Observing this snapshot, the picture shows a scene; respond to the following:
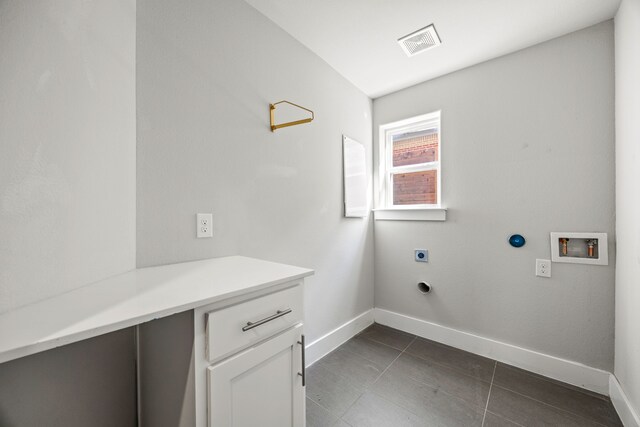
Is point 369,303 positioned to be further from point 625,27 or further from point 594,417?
point 625,27

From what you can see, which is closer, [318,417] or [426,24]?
[318,417]

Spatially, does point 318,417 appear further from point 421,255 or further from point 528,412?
point 421,255

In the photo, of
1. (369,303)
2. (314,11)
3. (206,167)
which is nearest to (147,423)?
(206,167)

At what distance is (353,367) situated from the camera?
1779 millimetres

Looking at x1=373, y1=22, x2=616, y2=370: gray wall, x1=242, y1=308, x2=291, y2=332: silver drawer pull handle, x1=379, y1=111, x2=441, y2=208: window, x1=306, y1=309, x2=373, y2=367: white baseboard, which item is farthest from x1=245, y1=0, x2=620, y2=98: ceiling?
x1=306, y1=309, x2=373, y2=367: white baseboard

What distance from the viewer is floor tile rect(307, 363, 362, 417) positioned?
144cm

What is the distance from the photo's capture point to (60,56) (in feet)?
2.40

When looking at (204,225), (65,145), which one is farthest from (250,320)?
(65,145)

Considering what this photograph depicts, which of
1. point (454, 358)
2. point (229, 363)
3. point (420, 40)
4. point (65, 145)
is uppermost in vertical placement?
point (420, 40)

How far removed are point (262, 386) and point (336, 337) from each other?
133 cm

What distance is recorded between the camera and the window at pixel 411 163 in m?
2.27

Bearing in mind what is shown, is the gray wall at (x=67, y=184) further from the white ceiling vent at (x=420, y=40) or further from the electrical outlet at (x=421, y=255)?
the electrical outlet at (x=421, y=255)

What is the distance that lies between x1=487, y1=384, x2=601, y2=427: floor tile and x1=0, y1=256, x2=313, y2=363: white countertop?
1409 mm

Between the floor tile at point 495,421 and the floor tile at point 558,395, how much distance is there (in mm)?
313
